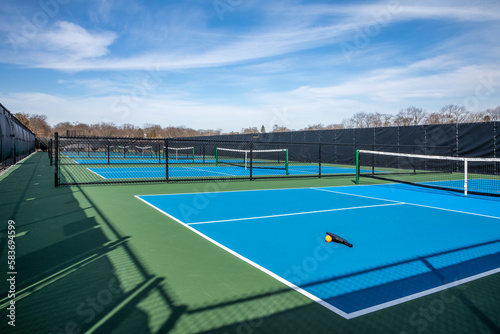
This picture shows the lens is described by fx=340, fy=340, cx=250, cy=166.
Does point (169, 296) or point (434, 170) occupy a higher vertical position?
point (434, 170)

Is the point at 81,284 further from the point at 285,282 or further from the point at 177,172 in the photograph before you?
the point at 177,172

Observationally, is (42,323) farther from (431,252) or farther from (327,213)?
(327,213)

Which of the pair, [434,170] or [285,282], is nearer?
[285,282]

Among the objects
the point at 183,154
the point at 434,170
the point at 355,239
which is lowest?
the point at 355,239

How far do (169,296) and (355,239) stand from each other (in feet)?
10.6

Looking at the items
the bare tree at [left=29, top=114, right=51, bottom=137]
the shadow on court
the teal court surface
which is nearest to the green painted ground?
the shadow on court

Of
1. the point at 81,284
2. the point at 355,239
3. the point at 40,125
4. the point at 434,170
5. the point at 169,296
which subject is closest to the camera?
the point at 169,296

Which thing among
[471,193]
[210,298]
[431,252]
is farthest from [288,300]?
[471,193]

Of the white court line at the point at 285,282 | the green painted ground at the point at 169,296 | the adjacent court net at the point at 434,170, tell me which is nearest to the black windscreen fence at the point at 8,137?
the green painted ground at the point at 169,296

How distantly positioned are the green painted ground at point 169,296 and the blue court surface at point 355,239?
0.22 metres

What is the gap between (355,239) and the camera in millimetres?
5410

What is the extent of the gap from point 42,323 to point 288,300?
6.95 ft

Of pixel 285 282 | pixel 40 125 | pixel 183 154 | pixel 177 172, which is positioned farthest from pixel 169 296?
pixel 40 125

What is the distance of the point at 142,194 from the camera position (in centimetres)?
1034
